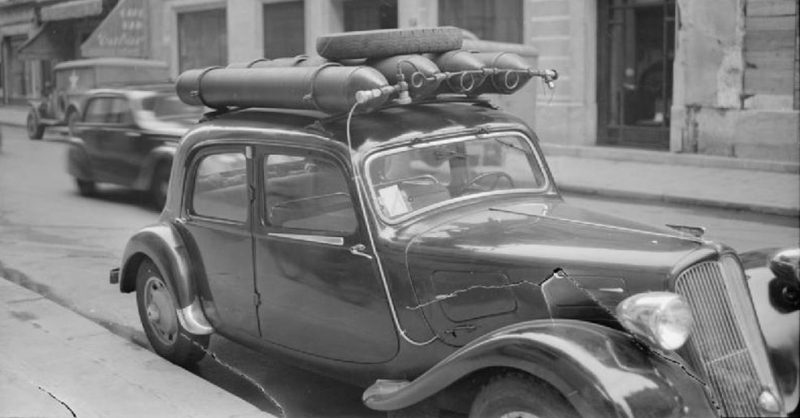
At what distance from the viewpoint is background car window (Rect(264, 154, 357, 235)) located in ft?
14.4

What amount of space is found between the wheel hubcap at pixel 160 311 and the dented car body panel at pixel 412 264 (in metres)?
0.21

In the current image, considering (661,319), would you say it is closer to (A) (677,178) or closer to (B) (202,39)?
(A) (677,178)

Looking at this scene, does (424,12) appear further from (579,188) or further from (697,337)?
(697,337)

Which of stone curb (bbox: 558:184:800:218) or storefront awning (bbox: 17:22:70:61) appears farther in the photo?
storefront awning (bbox: 17:22:70:61)

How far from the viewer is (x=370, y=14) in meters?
21.8

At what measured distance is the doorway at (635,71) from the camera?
1738 cm

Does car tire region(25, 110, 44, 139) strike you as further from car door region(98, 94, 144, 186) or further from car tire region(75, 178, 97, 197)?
car door region(98, 94, 144, 186)

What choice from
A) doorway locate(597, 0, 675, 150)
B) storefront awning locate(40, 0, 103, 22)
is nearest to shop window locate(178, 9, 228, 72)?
storefront awning locate(40, 0, 103, 22)

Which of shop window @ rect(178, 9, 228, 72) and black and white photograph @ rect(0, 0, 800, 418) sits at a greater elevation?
shop window @ rect(178, 9, 228, 72)

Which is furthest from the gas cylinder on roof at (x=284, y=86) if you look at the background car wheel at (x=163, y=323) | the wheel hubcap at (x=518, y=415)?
the wheel hubcap at (x=518, y=415)

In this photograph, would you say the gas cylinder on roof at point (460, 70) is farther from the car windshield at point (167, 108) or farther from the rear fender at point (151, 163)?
the car windshield at point (167, 108)

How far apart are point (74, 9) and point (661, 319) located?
3067 centimetres

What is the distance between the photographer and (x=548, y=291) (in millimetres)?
3746

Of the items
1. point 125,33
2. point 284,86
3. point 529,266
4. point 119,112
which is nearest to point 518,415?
point 529,266
